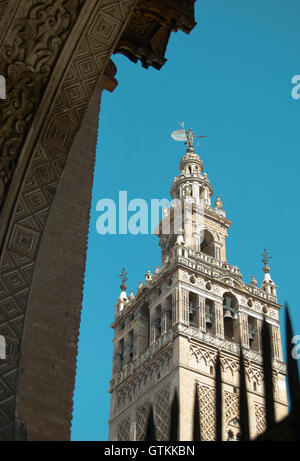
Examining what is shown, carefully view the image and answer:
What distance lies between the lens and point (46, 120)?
16.3 ft

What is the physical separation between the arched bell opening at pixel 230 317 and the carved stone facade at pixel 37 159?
38.0m

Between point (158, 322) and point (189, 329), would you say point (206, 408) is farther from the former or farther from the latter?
point (158, 322)

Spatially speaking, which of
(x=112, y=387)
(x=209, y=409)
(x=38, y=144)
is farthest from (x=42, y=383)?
(x=112, y=387)

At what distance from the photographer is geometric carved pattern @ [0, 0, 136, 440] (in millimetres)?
4602

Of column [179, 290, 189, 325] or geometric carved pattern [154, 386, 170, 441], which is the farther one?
column [179, 290, 189, 325]

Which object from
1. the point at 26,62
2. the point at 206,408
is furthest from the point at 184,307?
the point at 26,62

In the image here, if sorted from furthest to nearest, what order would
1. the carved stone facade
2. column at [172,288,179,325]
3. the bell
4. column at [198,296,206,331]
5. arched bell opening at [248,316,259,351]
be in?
arched bell opening at [248,316,259,351] → the bell → column at [198,296,206,331] → column at [172,288,179,325] → the carved stone facade

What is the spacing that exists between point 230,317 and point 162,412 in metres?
7.28

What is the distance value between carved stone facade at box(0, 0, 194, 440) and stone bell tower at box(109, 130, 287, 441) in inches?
1294

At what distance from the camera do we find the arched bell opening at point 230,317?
43281 millimetres

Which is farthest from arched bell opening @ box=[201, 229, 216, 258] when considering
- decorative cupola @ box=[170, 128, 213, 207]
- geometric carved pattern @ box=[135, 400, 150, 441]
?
geometric carved pattern @ box=[135, 400, 150, 441]

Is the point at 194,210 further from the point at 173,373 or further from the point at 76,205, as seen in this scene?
the point at 76,205

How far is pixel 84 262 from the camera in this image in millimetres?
6953

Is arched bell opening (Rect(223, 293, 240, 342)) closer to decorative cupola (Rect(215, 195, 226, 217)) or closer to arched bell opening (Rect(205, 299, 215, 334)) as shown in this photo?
arched bell opening (Rect(205, 299, 215, 334))
